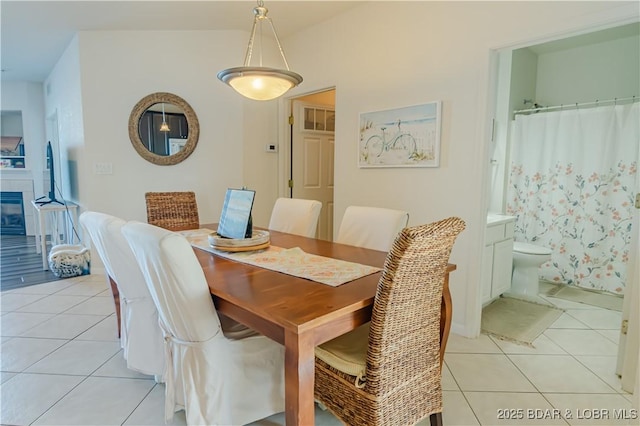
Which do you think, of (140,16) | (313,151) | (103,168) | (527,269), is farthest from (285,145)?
(527,269)

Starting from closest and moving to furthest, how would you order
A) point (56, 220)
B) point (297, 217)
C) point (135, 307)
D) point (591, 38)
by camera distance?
point (135, 307) < point (297, 217) < point (591, 38) < point (56, 220)

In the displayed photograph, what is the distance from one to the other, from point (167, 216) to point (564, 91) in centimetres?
422

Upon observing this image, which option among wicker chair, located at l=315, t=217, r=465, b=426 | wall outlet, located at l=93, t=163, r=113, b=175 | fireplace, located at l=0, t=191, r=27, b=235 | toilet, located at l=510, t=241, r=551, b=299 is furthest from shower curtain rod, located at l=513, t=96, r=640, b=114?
fireplace, located at l=0, t=191, r=27, b=235

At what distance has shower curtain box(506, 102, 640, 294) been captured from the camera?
3242 mm

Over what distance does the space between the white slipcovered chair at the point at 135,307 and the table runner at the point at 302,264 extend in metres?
0.39

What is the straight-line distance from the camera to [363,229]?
221 centimetres

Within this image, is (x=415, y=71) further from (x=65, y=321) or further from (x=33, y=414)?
(x=65, y=321)

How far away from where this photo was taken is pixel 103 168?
3652 mm

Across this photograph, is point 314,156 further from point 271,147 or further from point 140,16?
point 140,16

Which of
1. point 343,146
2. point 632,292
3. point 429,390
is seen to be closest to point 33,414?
point 429,390

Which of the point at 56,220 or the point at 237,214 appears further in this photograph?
the point at 56,220

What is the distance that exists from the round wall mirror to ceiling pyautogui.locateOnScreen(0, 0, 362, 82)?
28.4 inches

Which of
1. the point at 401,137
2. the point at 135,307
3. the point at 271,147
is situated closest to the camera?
the point at 135,307

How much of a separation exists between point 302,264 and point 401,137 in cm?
158
